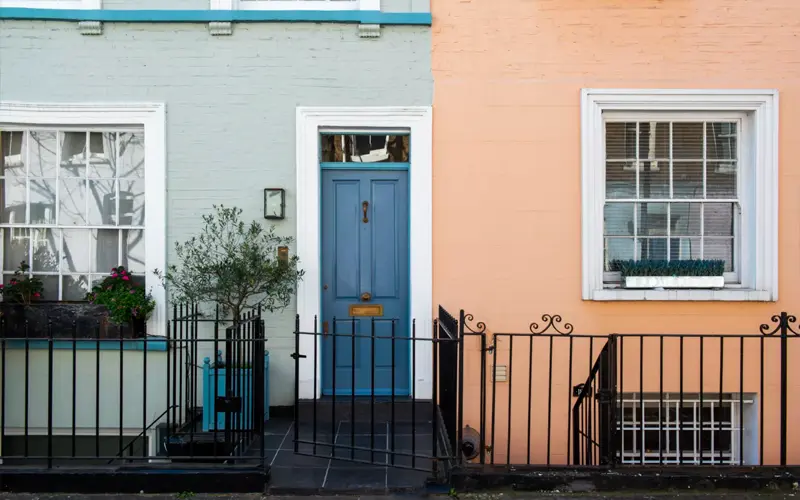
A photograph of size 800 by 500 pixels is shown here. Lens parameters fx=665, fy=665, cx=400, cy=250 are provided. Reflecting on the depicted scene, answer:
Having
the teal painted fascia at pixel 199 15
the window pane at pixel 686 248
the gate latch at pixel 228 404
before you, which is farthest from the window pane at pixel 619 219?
the gate latch at pixel 228 404

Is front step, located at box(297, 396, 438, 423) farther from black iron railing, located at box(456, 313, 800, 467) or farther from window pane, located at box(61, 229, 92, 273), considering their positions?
window pane, located at box(61, 229, 92, 273)

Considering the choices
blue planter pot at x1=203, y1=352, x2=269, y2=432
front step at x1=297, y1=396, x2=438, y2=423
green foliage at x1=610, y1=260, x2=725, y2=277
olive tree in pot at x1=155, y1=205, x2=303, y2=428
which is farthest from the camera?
green foliage at x1=610, y1=260, x2=725, y2=277

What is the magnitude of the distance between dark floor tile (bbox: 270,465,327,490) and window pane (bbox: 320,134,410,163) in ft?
10.2

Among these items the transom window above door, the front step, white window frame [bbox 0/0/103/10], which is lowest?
the front step

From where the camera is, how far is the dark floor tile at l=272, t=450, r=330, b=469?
17.9ft

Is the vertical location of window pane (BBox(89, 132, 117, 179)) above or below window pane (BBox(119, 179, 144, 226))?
above

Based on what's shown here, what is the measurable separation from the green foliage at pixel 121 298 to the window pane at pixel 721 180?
5.88m

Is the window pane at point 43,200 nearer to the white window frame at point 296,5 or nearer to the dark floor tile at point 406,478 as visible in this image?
the white window frame at point 296,5

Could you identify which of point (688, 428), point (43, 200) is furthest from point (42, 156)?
point (688, 428)

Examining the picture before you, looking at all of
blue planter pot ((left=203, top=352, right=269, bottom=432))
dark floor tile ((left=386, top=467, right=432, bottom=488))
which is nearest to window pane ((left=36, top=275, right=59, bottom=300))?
blue planter pot ((left=203, top=352, right=269, bottom=432))

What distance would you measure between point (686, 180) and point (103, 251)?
617cm

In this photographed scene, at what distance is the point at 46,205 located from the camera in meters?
6.93

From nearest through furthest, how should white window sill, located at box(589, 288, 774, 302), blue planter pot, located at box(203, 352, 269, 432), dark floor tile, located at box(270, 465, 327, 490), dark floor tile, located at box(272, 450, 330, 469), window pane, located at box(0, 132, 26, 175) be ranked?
dark floor tile, located at box(270, 465, 327, 490), dark floor tile, located at box(272, 450, 330, 469), blue planter pot, located at box(203, 352, 269, 432), white window sill, located at box(589, 288, 774, 302), window pane, located at box(0, 132, 26, 175)

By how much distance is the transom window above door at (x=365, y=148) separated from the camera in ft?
22.8
